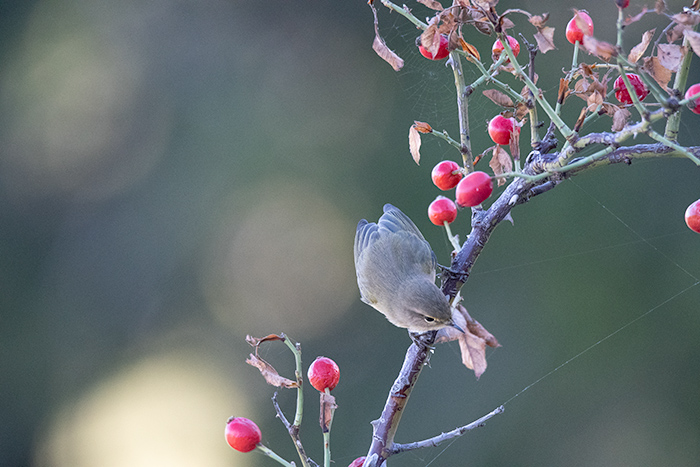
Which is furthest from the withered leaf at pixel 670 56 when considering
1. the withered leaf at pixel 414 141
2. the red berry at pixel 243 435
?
the red berry at pixel 243 435

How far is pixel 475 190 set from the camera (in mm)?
1102

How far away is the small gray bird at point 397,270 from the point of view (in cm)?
188

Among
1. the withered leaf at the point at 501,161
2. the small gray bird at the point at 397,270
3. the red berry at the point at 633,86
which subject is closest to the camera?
the red berry at the point at 633,86

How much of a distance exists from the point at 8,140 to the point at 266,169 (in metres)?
1.58

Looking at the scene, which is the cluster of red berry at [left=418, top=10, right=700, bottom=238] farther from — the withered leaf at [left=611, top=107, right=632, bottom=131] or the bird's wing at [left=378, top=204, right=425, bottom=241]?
the bird's wing at [left=378, top=204, right=425, bottom=241]

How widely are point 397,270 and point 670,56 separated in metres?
1.37

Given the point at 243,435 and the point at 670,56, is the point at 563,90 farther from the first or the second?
the point at 243,435

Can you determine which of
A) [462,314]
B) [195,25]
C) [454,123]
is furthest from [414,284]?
[195,25]

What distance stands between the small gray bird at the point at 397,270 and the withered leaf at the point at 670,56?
1.04 m

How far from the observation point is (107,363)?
368 centimetres

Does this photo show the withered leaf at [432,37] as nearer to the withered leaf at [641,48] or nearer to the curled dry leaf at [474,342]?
the withered leaf at [641,48]

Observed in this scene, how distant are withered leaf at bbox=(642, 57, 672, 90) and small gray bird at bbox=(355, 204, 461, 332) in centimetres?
101

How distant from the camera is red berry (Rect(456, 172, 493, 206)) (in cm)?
110

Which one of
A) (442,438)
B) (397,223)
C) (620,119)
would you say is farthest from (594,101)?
(397,223)
